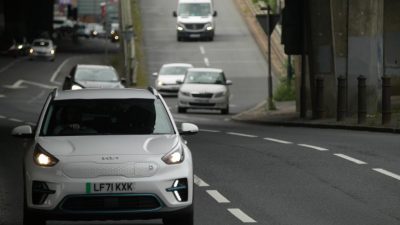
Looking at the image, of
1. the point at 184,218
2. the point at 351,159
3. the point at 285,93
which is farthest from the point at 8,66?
the point at 184,218

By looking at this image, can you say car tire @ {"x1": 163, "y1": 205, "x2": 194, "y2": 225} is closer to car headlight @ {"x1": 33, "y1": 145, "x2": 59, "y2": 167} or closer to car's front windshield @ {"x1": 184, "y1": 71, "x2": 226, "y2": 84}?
car headlight @ {"x1": 33, "y1": 145, "x2": 59, "y2": 167}

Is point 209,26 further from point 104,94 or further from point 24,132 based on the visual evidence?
point 24,132

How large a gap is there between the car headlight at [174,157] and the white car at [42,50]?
235 ft

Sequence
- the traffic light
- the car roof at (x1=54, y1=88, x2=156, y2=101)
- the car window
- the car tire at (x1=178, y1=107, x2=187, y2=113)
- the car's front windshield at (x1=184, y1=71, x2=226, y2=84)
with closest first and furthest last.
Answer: the car roof at (x1=54, y1=88, x2=156, y2=101)
the traffic light
the car tire at (x1=178, y1=107, x2=187, y2=113)
the car's front windshield at (x1=184, y1=71, x2=226, y2=84)
the car window

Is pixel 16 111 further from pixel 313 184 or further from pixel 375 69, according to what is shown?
pixel 313 184

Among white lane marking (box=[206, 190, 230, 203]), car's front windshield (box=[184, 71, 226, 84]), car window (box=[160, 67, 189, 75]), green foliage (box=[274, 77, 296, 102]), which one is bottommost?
green foliage (box=[274, 77, 296, 102])

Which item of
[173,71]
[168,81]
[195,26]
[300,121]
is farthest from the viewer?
[195,26]

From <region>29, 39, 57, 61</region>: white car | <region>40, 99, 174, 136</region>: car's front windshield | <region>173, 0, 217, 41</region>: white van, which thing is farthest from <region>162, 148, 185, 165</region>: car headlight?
<region>29, 39, 57, 61</region>: white car

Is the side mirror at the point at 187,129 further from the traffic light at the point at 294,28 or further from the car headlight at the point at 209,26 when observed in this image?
the car headlight at the point at 209,26

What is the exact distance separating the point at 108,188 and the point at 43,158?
69 centimetres

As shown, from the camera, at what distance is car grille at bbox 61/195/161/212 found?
1072 cm

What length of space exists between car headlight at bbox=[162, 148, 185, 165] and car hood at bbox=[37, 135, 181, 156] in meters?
0.05

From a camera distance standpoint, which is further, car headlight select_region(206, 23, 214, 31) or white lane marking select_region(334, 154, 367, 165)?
Result: car headlight select_region(206, 23, 214, 31)

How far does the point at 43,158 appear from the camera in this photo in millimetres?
11039
